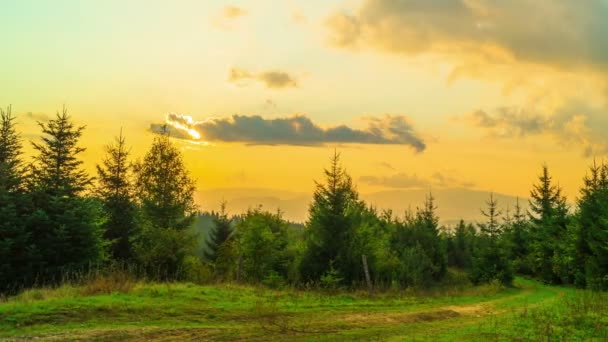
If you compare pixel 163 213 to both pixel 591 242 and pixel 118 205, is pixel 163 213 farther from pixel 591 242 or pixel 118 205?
pixel 591 242

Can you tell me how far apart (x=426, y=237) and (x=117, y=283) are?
129 feet

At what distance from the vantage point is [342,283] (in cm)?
3231

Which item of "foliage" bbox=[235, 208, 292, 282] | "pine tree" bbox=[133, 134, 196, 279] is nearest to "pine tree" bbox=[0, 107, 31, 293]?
"pine tree" bbox=[133, 134, 196, 279]

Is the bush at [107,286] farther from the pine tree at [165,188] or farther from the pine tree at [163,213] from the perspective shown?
the pine tree at [165,188]

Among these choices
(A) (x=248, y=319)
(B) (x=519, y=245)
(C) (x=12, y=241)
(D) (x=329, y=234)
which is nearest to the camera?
(A) (x=248, y=319)

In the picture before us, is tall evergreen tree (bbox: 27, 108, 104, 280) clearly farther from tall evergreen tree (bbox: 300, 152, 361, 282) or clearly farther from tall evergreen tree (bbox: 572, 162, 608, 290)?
tall evergreen tree (bbox: 572, 162, 608, 290)

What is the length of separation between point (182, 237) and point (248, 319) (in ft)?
62.0

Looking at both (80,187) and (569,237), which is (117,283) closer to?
(80,187)

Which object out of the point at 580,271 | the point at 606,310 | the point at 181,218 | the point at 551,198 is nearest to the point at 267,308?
the point at 606,310

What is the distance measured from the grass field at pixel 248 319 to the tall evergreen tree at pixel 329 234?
380 inches

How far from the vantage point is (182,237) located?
34.5m

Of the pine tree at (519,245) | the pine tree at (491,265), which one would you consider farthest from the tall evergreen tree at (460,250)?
the pine tree at (491,265)

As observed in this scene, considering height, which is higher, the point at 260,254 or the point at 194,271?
the point at 260,254

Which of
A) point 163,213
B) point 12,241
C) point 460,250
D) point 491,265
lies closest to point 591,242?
point 491,265
